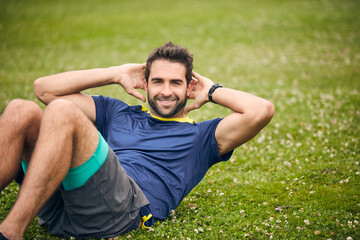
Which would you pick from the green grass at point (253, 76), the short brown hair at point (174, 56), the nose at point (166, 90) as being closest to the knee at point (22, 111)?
the green grass at point (253, 76)

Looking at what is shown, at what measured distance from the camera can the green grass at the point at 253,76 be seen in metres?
5.52

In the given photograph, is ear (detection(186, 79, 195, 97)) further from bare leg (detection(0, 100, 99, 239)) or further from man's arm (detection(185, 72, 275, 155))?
bare leg (detection(0, 100, 99, 239))

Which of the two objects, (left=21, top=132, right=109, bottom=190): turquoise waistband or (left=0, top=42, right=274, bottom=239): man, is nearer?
(left=0, top=42, right=274, bottom=239): man

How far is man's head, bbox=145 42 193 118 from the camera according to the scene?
5.61 meters

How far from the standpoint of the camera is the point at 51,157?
380 centimetres

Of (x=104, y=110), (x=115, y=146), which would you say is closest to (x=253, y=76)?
(x=104, y=110)

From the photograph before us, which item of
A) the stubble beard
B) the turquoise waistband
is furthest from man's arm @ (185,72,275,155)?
Answer: the turquoise waistband

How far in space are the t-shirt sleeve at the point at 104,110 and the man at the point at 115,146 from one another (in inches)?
0.6

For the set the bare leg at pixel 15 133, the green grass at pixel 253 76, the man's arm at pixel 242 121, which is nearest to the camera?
the bare leg at pixel 15 133

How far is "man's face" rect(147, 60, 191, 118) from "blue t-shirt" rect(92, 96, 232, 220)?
0.18m

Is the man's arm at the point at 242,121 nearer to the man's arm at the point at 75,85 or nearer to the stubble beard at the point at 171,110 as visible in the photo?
the stubble beard at the point at 171,110

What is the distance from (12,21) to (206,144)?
25.6 meters

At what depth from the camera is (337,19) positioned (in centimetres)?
2433

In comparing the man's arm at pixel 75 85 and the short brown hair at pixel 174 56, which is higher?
the short brown hair at pixel 174 56
